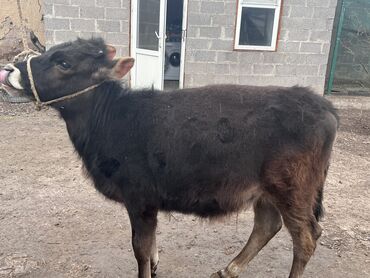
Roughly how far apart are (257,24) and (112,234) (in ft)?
19.5

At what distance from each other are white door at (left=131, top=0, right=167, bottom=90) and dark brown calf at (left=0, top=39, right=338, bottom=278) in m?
5.03

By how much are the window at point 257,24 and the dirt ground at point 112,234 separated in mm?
3773

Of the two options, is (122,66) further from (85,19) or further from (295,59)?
(295,59)

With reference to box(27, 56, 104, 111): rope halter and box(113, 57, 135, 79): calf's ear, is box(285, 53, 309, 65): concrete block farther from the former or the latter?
box(27, 56, 104, 111): rope halter

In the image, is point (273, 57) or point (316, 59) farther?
point (316, 59)

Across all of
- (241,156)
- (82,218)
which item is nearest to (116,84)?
(241,156)

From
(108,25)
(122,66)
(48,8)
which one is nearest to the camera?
(122,66)

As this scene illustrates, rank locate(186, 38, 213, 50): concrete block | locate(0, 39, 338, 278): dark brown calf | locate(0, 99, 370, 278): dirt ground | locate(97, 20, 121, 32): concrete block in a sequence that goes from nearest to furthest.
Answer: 1. locate(0, 39, 338, 278): dark brown calf
2. locate(0, 99, 370, 278): dirt ground
3. locate(97, 20, 121, 32): concrete block
4. locate(186, 38, 213, 50): concrete block

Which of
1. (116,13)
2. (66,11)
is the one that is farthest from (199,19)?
(66,11)

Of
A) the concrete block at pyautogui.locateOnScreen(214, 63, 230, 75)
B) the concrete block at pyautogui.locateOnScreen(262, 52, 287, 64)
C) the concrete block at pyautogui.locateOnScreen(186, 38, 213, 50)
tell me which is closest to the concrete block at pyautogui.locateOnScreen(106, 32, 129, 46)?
the concrete block at pyautogui.locateOnScreen(186, 38, 213, 50)

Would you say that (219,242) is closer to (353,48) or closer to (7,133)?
(7,133)

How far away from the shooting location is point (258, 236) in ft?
11.0

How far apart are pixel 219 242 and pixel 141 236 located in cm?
123

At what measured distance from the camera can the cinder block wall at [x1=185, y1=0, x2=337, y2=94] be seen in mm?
8094
